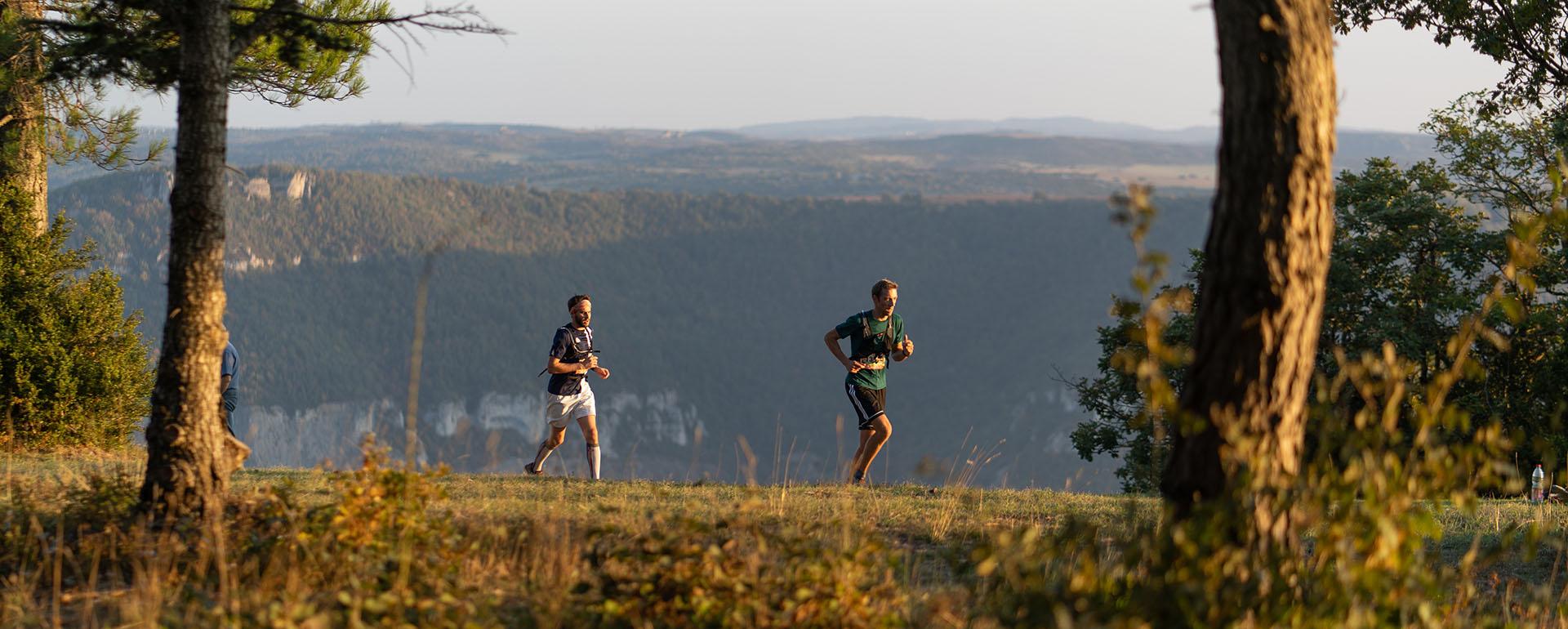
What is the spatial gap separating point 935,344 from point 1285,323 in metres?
120

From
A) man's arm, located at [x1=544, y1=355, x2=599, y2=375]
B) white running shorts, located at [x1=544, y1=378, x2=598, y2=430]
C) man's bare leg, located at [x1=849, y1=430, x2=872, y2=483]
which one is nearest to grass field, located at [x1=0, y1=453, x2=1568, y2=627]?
man's bare leg, located at [x1=849, y1=430, x2=872, y2=483]

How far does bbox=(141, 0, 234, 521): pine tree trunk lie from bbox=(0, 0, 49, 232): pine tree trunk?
32.4 feet

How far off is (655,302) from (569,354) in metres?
116

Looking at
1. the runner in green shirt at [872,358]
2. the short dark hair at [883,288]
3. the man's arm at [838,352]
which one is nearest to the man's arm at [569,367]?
the man's arm at [838,352]

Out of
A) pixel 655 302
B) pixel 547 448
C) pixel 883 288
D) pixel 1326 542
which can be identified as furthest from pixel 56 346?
pixel 655 302

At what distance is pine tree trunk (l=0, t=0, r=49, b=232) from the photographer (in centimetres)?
1386

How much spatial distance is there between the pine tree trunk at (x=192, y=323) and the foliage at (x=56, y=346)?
8.56m

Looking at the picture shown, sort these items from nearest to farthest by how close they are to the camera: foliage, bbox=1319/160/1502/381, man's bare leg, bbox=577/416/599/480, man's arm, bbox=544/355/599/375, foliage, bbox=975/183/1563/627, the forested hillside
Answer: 1. foliage, bbox=975/183/1563/627
2. man's arm, bbox=544/355/599/375
3. man's bare leg, bbox=577/416/599/480
4. foliage, bbox=1319/160/1502/381
5. the forested hillside

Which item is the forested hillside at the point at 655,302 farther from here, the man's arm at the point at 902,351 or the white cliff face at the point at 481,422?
the man's arm at the point at 902,351

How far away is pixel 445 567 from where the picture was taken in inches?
178

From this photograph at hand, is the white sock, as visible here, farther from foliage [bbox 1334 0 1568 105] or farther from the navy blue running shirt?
foliage [bbox 1334 0 1568 105]

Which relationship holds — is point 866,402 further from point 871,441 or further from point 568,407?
point 568,407

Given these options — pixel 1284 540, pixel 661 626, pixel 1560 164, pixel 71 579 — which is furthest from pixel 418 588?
pixel 1560 164

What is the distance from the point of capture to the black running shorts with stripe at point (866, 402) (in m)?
9.84
